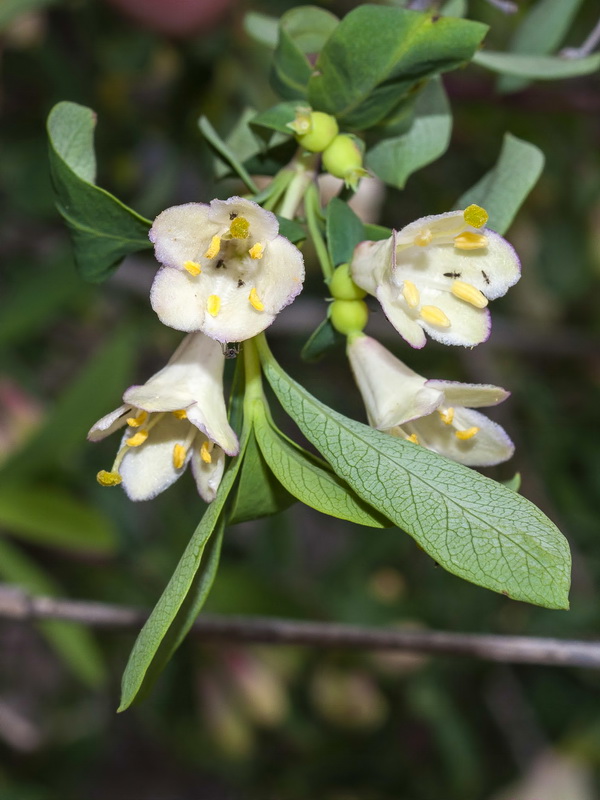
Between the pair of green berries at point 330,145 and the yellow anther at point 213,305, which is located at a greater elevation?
the pair of green berries at point 330,145

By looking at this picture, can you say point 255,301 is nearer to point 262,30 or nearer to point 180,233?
point 180,233

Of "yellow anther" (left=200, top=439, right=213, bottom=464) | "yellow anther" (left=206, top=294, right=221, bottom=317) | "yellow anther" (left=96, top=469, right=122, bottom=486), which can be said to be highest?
"yellow anther" (left=206, top=294, right=221, bottom=317)

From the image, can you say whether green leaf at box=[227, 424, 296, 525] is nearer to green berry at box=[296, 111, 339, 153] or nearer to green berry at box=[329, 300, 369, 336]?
green berry at box=[329, 300, 369, 336]

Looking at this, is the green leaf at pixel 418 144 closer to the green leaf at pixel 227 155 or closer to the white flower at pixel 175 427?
the green leaf at pixel 227 155

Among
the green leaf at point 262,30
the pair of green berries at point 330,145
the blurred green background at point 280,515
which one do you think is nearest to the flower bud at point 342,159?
the pair of green berries at point 330,145

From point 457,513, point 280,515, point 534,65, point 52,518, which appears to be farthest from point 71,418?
point 457,513

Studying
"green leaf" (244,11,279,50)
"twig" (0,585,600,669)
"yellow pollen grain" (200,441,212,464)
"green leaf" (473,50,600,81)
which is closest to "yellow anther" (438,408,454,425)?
"yellow pollen grain" (200,441,212,464)
